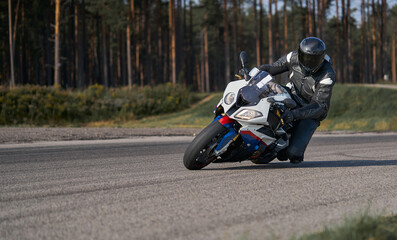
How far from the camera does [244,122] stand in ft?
19.3

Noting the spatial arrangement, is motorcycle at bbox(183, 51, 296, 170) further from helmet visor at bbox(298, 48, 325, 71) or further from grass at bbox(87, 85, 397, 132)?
grass at bbox(87, 85, 397, 132)

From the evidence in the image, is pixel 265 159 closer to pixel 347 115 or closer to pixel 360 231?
pixel 360 231

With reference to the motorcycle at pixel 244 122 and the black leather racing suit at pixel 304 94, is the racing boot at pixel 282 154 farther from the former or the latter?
the motorcycle at pixel 244 122

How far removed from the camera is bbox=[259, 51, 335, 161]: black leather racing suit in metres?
6.57

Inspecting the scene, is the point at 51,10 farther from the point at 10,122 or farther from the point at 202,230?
the point at 202,230

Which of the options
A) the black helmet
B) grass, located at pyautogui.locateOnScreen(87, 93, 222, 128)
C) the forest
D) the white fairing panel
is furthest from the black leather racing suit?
the forest

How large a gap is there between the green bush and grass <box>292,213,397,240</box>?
62.5 ft

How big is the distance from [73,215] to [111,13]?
55.8 m

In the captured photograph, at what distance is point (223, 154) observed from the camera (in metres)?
6.25

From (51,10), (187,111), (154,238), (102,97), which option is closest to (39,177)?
(154,238)

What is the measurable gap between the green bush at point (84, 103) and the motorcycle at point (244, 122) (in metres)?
16.1

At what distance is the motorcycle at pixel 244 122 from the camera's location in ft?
19.4

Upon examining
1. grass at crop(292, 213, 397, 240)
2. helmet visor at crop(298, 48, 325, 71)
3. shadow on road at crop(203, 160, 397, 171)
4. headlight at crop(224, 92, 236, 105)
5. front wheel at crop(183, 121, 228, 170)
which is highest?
helmet visor at crop(298, 48, 325, 71)

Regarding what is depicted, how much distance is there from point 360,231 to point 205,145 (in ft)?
10.1
